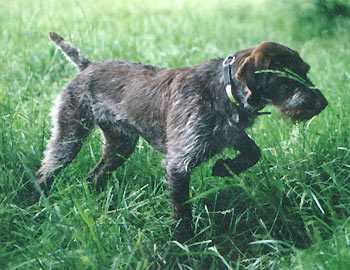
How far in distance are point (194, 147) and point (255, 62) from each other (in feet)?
2.27

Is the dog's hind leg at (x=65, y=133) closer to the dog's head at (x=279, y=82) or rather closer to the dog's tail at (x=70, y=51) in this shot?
the dog's tail at (x=70, y=51)

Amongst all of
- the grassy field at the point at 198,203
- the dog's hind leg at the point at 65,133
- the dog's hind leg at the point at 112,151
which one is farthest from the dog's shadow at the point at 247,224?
the dog's hind leg at the point at 65,133

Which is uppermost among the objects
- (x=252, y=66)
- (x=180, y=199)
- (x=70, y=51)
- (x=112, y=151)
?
(x=252, y=66)

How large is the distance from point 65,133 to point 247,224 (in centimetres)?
164

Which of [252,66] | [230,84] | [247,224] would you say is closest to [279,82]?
[252,66]

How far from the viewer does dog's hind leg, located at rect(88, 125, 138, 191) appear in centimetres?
593

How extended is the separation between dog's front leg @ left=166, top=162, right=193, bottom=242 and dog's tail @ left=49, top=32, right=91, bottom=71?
1.47 metres

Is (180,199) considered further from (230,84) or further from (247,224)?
(230,84)

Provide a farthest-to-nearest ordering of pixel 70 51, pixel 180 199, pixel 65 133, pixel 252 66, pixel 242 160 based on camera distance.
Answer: pixel 70 51
pixel 65 133
pixel 242 160
pixel 180 199
pixel 252 66

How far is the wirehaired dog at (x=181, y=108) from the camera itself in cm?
505

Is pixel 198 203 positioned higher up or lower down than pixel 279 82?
lower down

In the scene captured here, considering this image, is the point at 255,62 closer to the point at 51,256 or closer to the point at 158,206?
the point at 158,206

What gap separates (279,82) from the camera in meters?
5.07

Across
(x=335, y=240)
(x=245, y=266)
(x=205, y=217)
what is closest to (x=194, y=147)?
(x=205, y=217)
